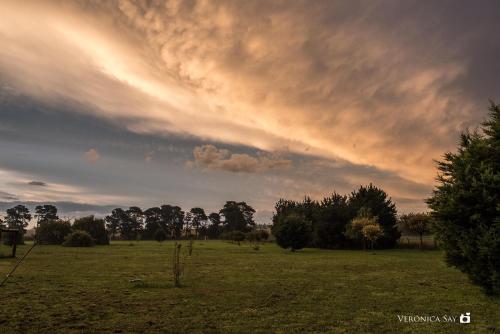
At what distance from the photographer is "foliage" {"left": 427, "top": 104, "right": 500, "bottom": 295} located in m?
15.0

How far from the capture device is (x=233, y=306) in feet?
47.4

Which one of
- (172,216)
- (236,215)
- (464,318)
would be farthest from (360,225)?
(172,216)

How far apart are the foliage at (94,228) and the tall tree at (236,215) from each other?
7713 cm

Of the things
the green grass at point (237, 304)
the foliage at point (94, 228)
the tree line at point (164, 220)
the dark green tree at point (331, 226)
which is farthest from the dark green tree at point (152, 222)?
the green grass at point (237, 304)

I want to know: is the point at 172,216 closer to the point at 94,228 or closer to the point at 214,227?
the point at 214,227

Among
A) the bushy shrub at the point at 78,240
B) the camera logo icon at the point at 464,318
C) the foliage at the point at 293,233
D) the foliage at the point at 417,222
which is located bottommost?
the bushy shrub at the point at 78,240

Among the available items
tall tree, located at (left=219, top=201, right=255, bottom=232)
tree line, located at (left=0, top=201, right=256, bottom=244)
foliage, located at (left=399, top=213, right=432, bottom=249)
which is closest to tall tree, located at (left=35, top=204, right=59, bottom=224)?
tree line, located at (left=0, top=201, right=256, bottom=244)

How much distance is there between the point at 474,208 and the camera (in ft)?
52.2

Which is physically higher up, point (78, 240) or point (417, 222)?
point (417, 222)

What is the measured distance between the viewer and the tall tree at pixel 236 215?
158 m

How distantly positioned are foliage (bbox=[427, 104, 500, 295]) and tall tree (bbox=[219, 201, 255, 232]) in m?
140

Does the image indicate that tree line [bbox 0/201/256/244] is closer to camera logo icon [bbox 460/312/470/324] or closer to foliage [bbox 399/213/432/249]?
foliage [bbox 399/213/432/249]

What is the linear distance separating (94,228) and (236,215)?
270 ft

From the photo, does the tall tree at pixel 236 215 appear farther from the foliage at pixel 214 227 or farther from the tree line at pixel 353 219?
the tree line at pixel 353 219
